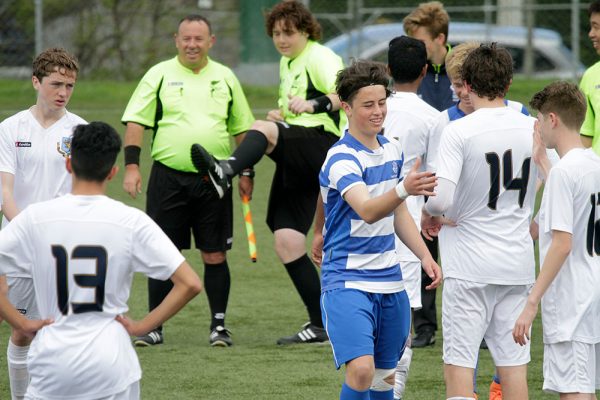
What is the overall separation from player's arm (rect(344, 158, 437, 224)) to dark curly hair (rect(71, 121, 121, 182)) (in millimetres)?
1049

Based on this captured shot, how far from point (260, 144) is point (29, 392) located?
3228mm

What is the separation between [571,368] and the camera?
428cm

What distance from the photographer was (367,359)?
4316 mm

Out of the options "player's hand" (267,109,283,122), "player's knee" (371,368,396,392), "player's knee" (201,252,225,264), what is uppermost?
"player's hand" (267,109,283,122)

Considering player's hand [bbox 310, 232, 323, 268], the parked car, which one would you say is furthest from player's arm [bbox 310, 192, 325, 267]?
the parked car

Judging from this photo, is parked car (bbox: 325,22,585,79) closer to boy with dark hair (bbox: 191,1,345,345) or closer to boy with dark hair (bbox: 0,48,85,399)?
boy with dark hair (bbox: 191,1,345,345)

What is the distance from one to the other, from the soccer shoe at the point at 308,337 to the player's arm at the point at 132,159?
132 centimetres

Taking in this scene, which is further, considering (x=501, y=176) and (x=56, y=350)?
(x=501, y=176)

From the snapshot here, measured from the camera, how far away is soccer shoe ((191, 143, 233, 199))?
6.15 metres

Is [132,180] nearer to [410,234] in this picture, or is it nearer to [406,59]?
[406,59]

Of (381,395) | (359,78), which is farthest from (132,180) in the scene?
(381,395)

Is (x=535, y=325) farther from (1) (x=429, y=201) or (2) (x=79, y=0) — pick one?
(2) (x=79, y=0)

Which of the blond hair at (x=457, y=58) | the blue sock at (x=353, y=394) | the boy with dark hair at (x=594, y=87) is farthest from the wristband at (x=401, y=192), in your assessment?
the boy with dark hair at (x=594, y=87)

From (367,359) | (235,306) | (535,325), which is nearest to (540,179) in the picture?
(367,359)
